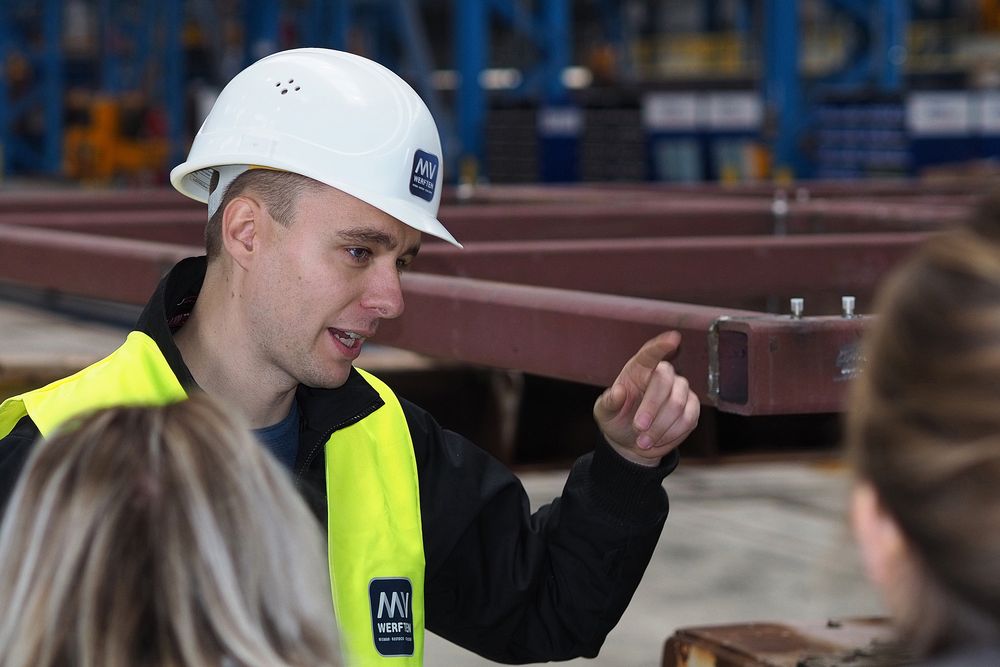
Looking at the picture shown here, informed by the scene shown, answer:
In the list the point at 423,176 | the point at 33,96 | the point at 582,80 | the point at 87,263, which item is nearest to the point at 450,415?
Answer: the point at 87,263

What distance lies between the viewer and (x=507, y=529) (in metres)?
2.38

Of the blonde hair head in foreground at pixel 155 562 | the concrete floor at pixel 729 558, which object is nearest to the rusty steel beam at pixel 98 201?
the concrete floor at pixel 729 558

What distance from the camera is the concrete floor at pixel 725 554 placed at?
5.21 metres

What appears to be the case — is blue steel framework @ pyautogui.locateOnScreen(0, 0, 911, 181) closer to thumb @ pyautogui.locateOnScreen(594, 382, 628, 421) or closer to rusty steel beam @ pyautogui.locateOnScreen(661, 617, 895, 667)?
rusty steel beam @ pyautogui.locateOnScreen(661, 617, 895, 667)

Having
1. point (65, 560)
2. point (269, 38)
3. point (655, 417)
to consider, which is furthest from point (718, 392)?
point (269, 38)

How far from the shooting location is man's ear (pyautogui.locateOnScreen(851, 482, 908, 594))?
42.4 inches

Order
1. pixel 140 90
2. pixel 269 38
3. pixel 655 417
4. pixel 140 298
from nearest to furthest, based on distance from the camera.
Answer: pixel 655 417
pixel 140 298
pixel 269 38
pixel 140 90

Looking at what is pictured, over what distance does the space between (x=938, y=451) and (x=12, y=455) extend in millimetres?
1294

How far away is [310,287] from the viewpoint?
2.30m

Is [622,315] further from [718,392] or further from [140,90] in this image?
[140,90]

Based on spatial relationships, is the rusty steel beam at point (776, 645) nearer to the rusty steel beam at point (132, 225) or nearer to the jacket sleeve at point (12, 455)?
the jacket sleeve at point (12, 455)

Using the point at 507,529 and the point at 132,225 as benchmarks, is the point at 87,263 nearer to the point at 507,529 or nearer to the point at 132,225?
the point at 132,225

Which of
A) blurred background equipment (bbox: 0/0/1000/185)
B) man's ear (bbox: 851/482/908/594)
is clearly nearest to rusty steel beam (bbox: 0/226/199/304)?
man's ear (bbox: 851/482/908/594)

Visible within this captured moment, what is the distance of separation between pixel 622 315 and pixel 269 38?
2474 cm
